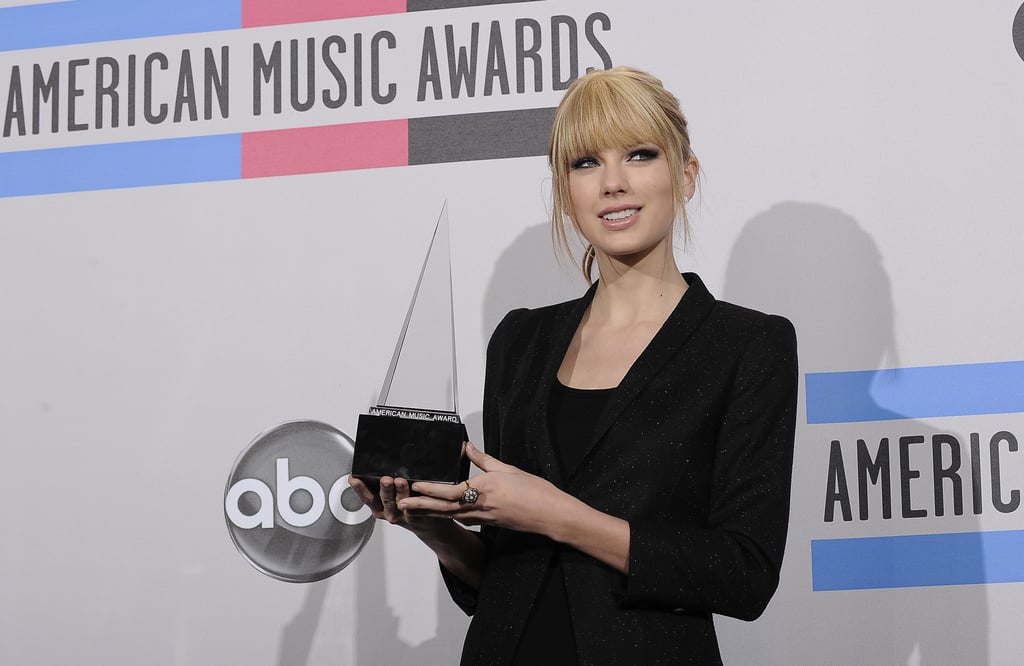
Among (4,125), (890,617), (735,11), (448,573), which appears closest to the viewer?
(448,573)

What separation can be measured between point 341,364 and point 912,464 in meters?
1.00

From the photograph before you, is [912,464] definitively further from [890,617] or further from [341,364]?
[341,364]

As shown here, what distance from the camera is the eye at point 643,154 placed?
4.34 feet

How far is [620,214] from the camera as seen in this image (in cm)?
133

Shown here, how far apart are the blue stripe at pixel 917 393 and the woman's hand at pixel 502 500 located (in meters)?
0.89

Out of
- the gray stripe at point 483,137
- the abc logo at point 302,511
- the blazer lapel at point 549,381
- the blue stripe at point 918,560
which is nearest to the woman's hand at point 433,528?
the blazer lapel at point 549,381

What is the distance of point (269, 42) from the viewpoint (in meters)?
2.17

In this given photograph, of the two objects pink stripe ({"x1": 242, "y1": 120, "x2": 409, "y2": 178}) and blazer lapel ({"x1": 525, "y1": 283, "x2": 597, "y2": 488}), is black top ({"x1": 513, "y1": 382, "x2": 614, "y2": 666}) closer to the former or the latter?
blazer lapel ({"x1": 525, "y1": 283, "x2": 597, "y2": 488})

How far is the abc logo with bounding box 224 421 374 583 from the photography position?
77.2 inches

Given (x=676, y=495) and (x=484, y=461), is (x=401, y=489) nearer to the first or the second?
(x=484, y=461)

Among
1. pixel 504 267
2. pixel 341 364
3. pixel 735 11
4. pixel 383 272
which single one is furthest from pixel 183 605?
pixel 735 11

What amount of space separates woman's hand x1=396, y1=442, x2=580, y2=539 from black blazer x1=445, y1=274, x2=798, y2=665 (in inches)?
3.3

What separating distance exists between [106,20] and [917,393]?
5.52ft

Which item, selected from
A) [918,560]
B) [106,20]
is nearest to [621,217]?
[918,560]
